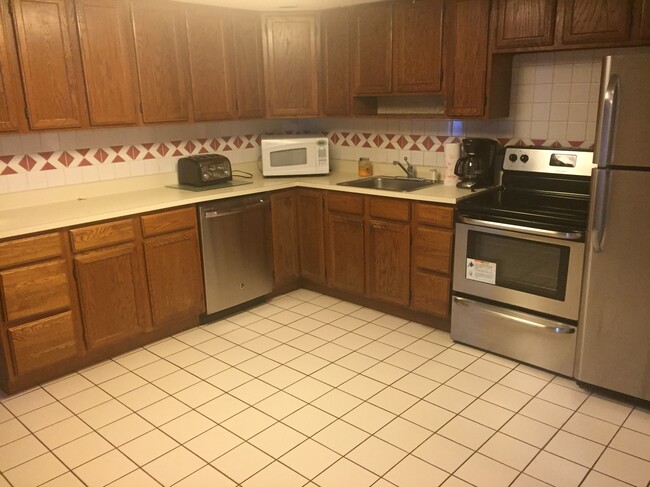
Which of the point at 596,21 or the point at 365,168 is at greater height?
the point at 596,21

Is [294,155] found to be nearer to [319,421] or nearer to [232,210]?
[232,210]

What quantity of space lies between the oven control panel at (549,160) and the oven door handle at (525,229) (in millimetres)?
516

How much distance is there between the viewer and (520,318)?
3070 millimetres

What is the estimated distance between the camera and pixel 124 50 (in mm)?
3367

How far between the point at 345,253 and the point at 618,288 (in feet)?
6.23

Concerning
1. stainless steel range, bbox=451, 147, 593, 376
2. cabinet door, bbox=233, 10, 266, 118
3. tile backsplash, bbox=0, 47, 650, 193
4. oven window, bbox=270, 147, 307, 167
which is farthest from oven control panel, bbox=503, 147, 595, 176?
cabinet door, bbox=233, 10, 266, 118

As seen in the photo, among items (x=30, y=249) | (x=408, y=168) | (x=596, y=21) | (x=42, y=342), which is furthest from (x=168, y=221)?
(x=596, y=21)

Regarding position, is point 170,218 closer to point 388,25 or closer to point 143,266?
point 143,266

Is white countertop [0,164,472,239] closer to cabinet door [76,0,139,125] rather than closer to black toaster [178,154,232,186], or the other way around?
black toaster [178,154,232,186]

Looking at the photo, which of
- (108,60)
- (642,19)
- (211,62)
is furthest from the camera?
(211,62)

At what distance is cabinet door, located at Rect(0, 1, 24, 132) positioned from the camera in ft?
9.43

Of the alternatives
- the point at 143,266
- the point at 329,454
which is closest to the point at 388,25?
the point at 143,266

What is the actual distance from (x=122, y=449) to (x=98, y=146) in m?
2.10

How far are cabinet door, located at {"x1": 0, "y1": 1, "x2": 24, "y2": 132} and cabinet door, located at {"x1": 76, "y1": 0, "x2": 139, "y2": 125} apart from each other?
0.38 m
